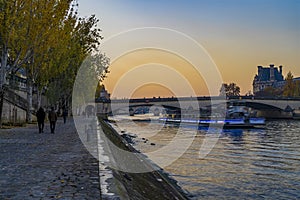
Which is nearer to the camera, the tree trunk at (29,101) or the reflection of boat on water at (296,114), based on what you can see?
the tree trunk at (29,101)

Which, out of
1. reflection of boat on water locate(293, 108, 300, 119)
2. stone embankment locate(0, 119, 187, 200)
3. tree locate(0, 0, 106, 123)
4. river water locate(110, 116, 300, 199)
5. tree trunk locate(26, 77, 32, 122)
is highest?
tree locate(0, 0, 106, 123)

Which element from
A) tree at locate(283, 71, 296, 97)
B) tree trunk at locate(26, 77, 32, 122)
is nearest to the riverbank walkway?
tree trunk at locate(26, 77, 32, 122)

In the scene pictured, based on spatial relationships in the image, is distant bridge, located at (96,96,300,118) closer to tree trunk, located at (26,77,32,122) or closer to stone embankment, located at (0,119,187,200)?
tree trunk, located at (26,77,32,122)

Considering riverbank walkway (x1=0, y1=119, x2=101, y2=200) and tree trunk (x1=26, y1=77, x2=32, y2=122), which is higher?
tree trunk (x1=26, y1=77, x2=32, y2=122)

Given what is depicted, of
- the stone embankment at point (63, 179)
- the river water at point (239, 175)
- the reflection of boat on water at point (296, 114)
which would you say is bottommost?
the river water at point (239, 175)

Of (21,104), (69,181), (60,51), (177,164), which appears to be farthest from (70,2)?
(69,181)

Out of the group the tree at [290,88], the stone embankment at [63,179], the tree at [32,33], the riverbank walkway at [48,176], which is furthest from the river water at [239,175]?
the tree at [290,88]

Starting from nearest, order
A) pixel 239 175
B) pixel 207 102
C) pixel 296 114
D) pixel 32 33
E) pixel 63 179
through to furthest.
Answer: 1. pixel 63 179
2. pixel 239 175
3. pixel 32 33
4. pixel 207 102
5. pixel 296 114

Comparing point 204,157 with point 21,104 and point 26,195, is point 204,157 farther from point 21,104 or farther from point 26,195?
point 21,104

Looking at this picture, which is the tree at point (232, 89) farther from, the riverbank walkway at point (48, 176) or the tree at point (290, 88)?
the riverbank walkway at point (48, 176)

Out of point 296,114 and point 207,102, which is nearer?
point 207,102

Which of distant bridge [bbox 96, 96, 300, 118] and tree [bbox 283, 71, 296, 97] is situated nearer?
distant bridge [bbox 96, 96, 300, 118]

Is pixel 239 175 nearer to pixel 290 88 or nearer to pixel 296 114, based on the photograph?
pixel 296 114

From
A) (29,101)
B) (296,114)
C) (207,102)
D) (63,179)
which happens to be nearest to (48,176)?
(63,179)
